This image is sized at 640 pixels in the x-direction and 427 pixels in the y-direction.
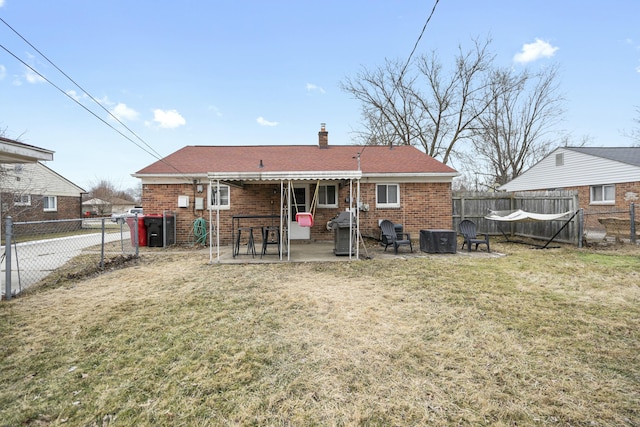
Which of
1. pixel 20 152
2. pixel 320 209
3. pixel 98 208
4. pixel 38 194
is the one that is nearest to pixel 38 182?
pixel 38 194

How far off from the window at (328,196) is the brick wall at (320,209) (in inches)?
6.4

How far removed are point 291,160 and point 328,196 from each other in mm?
2578

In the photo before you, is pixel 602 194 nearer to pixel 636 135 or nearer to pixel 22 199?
pixel 636 135

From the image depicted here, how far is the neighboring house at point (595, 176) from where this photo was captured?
50.3 ft

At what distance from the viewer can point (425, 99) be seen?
24.0m

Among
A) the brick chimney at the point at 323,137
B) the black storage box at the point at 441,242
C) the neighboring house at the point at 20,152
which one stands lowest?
the black storage box at the point at 441,242

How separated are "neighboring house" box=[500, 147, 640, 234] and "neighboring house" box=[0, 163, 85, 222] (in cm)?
2984

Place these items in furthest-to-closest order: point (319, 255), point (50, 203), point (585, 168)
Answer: point (50, 203) < point (585, 168) < point (319, 255)

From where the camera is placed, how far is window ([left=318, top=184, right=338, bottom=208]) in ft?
39.2

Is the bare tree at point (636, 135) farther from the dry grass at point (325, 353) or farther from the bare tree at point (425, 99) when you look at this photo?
the dry grass at point (325, 353)

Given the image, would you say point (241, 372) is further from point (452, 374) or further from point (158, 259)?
point (158, 259)

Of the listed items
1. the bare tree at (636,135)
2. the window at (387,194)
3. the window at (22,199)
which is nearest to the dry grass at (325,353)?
the window at (387,194)

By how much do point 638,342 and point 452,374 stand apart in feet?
7.83

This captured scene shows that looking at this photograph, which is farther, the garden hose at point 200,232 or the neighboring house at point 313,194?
the neighboring house at point 313,194
